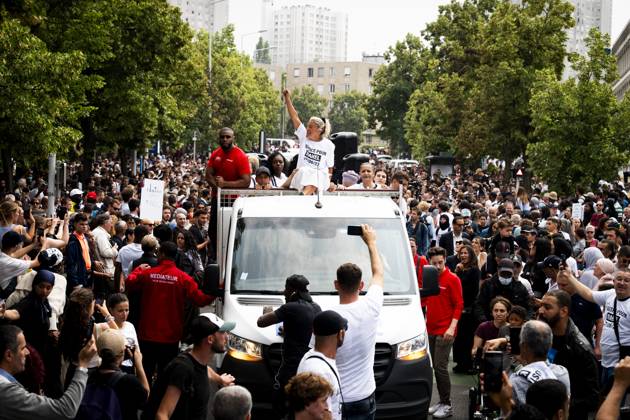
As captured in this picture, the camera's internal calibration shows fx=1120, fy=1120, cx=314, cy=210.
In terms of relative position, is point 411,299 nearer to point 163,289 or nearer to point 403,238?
point 403,238

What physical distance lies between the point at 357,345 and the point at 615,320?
347 centimetres

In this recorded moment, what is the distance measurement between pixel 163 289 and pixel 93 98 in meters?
32.6

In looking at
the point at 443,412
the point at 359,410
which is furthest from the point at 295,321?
the point at 443,412

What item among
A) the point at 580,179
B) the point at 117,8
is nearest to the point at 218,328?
the point at 580,179

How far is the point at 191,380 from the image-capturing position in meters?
7.13

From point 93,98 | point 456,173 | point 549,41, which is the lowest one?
point 456,173

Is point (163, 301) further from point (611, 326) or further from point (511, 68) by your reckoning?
point (511, 68)

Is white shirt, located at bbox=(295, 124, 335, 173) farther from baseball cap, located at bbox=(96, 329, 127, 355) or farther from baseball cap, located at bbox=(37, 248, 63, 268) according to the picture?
baseball cap, located at bbox=(96, 329, 127, 355)

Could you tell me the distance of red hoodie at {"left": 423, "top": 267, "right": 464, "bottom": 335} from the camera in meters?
12.5

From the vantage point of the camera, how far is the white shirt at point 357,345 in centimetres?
782

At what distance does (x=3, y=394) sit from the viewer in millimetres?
6414

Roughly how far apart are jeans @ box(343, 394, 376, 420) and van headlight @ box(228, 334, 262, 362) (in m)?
2.38

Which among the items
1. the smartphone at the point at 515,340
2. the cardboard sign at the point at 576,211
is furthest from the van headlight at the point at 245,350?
the cardboard sign at the point at 576,211

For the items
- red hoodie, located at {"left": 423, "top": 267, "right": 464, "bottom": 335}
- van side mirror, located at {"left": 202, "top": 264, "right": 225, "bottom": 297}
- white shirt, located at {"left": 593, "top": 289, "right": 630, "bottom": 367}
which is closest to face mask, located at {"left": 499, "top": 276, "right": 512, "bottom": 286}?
red hoodie, located at {"left": 423, "top": 267, "right": 464, "bottom": 335}
